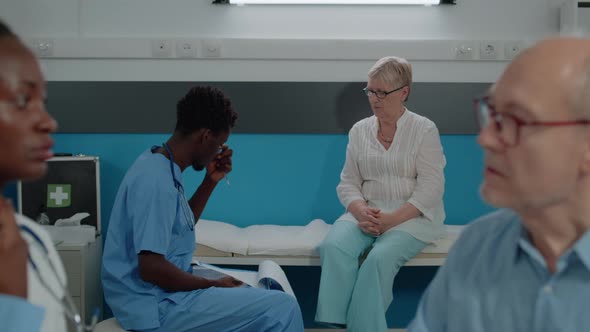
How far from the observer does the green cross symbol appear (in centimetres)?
326

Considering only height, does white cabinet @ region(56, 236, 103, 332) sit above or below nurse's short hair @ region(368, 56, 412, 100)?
below

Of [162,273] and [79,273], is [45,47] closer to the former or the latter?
[79,273]

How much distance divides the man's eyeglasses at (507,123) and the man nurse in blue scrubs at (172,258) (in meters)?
1.09

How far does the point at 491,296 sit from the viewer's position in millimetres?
1112

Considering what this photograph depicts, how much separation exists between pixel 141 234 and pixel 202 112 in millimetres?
452

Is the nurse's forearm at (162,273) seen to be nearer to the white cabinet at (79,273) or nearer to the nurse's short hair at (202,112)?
the nurse's short hair at (202,112)

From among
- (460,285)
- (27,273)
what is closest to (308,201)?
(460,285)

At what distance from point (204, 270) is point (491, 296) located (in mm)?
1310

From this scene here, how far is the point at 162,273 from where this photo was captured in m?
1.89

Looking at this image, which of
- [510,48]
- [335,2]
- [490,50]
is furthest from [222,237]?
[510,48]

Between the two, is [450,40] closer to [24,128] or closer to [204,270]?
[204,270]

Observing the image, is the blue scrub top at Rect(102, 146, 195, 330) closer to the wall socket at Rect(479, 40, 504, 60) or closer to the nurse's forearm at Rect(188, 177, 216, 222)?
the nurse's forearm at Rect(188, 177, 216, 222)

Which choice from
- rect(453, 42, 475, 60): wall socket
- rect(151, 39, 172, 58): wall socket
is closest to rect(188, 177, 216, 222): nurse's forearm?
rect(151, 39, 172, 58): wall socket

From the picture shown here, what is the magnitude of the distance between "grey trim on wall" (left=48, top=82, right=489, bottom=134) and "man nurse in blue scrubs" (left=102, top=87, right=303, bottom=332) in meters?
1.34
